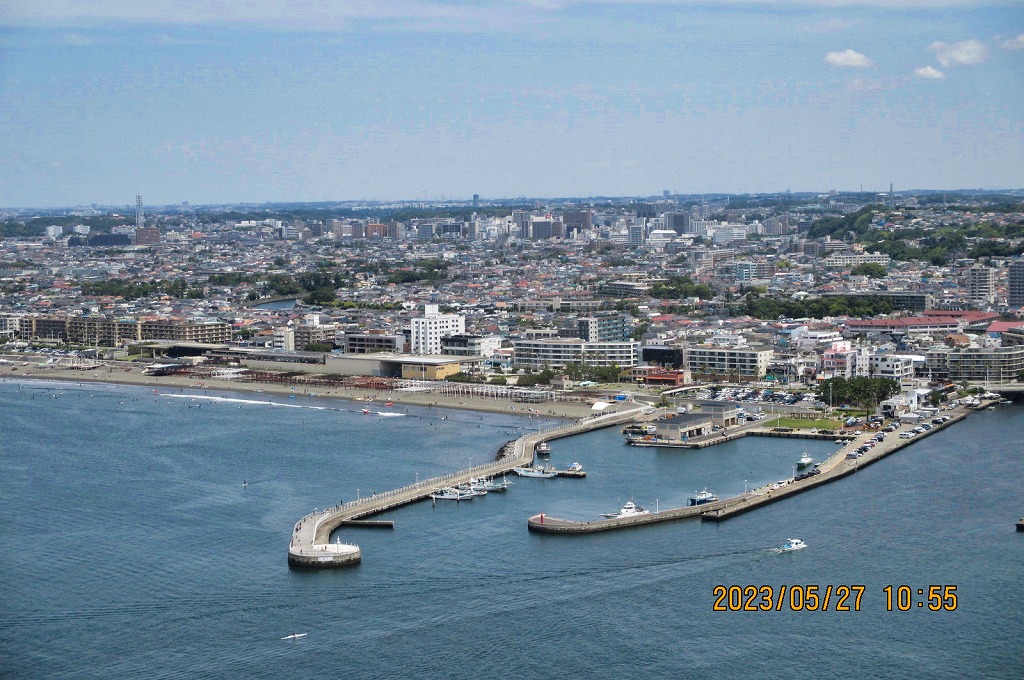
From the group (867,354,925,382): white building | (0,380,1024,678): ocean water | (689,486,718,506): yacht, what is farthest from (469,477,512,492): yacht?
(867,354,925,382): white building

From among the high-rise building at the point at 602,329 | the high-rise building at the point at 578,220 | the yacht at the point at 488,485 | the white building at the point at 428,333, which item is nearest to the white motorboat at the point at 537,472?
the yacht at the point at 488,485

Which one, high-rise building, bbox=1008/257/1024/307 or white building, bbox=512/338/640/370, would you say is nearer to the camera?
white building, bbox=512/338/640/370

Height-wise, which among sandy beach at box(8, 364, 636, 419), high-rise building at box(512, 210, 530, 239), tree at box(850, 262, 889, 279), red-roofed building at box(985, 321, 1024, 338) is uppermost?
high-rise building at box(512, 210, 530, 239)

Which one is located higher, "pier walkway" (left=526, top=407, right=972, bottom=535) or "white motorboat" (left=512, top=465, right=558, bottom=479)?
"pier walkway" (left=526, top=407, right=972, bottom=535)

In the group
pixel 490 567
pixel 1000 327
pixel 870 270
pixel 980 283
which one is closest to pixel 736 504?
pixel 490 567

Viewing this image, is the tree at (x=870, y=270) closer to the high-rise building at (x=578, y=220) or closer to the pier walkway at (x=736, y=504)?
the pier walkway at (x=736, y=504)

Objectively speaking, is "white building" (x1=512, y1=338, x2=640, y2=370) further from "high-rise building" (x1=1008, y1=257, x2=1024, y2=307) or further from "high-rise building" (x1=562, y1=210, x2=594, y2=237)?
"high-rise building" (x1=562, y1=210, x2=594, y2=237)

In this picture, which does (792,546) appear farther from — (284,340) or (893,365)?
(284,340)
